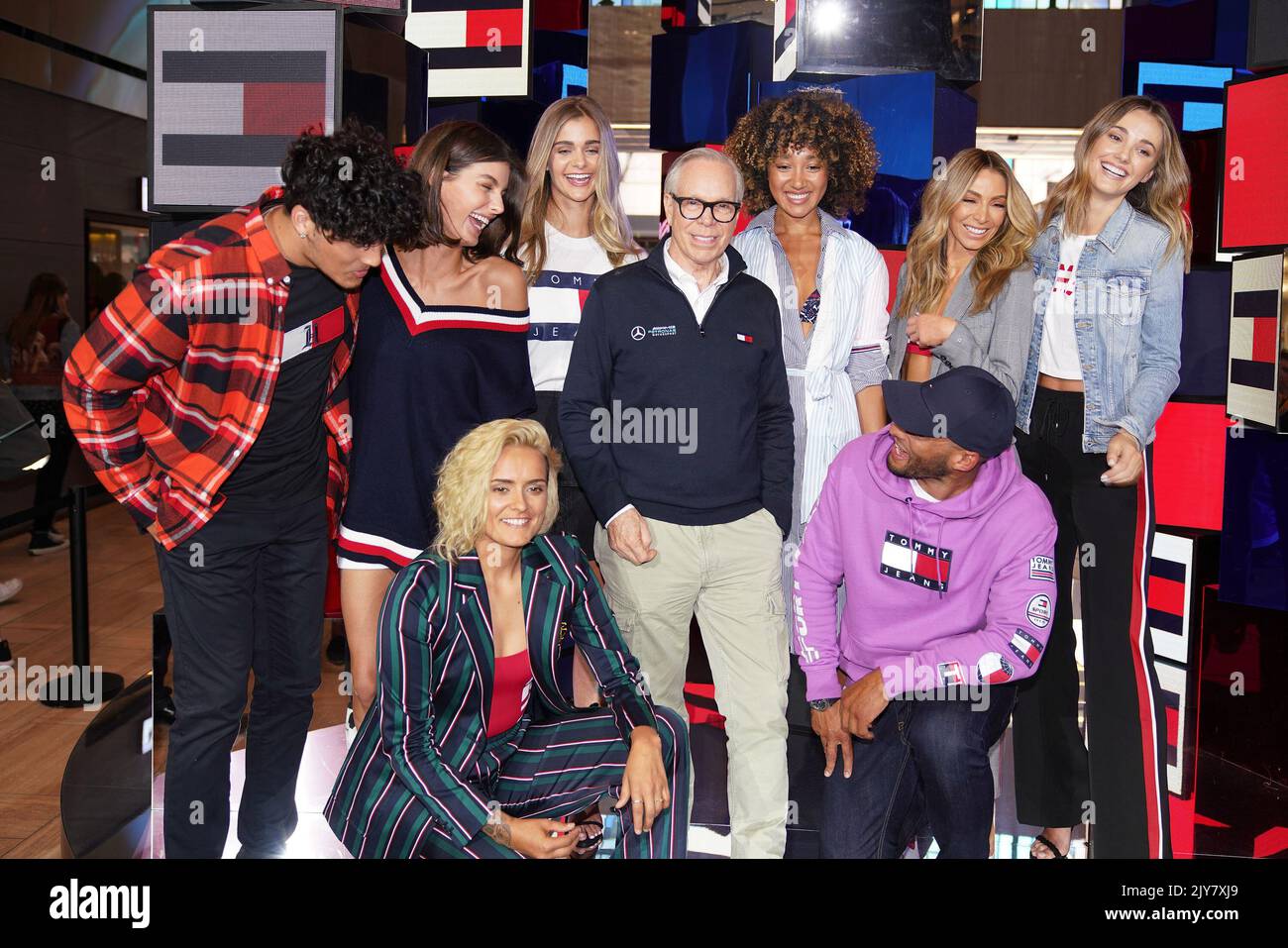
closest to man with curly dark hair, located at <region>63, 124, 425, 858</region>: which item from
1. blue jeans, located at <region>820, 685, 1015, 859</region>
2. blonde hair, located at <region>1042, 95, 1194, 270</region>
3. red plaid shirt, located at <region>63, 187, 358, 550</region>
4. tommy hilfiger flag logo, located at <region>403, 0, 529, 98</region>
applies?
red plaid shirt, located at <region>63, 187, 358, 550</region>

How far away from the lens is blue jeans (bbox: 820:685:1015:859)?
236 cm

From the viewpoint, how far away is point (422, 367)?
2.52 m

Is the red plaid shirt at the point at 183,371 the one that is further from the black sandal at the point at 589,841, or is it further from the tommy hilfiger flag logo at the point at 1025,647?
the tommy hilfiger flag logo at the point at 1025,647

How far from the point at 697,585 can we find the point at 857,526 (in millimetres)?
378

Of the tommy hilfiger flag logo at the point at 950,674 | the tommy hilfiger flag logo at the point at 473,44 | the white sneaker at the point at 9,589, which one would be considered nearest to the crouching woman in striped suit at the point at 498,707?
the tommy hilfiger flag logo at the point at 950,674

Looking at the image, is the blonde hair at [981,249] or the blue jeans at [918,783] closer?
the blue jeans at [918,783]

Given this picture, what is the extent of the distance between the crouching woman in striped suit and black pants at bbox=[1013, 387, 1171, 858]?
968 mm

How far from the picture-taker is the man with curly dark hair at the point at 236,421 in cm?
217

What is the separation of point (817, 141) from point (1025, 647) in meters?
1.37

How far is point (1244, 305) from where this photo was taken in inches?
114

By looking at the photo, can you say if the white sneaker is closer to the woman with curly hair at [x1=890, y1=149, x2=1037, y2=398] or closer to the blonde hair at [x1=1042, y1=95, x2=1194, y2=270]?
the woman with curly hair at [x1=890, y1=149, x2=1037, y2=398]

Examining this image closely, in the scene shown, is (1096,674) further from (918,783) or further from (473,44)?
(473,44)

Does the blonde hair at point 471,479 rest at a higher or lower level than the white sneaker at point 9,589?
higher

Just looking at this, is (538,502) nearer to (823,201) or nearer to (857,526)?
(857,526)
